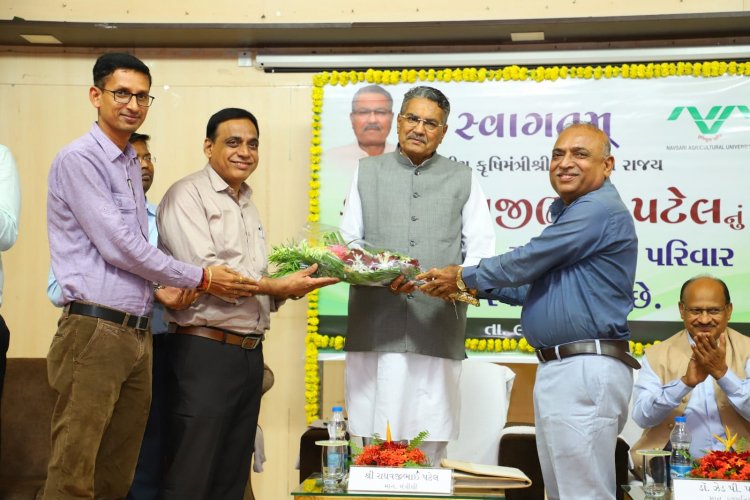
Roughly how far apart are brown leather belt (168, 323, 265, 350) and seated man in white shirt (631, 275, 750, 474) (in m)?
1.79

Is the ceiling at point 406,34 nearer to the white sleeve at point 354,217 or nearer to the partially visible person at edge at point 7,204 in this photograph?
the white sleeve at point 354,217

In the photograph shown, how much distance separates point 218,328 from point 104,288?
0.53 m

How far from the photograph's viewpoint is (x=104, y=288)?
323 centimetres

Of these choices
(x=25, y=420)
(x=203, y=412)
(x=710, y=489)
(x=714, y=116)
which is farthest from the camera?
(x=714, y=116)

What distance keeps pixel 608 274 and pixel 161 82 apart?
338cm

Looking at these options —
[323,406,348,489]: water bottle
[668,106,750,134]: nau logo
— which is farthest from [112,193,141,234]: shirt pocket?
[668,106,750,134]: nau logo

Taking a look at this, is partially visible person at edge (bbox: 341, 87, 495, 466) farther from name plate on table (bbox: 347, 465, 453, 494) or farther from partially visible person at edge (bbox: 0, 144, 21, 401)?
partially visible person at edge (bbox: 0, 144, 21, 401)

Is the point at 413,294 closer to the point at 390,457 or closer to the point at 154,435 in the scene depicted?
the point at 390,457

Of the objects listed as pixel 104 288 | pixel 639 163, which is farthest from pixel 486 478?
pixel 639 163

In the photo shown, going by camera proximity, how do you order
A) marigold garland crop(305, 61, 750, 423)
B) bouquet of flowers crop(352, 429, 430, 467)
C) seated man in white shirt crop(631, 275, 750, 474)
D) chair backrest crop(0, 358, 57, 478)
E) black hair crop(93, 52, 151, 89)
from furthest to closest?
marigold garland crop(305, 61, 750, 423) < chair backrest crop(0, 358, 57, 478) < seated man in white shirt crop(631, 275, 750, 474) < black hair crop(93, 52, 151, 89) < bouquet of flowers crop(352, 429, 430, 467)

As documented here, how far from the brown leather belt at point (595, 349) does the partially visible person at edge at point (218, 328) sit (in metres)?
0.92

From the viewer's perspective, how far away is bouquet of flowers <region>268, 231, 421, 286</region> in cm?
357

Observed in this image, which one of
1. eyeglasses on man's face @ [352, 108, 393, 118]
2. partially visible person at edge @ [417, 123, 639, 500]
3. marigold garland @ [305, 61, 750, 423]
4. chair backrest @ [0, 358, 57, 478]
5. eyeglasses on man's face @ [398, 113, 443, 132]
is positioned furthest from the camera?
eyeglasses on man's face @ [352, 108, 393, 118]

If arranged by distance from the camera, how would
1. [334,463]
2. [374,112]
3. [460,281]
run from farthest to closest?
[374,112]
[460,281]
[334,463]
